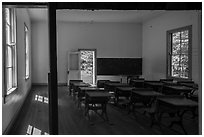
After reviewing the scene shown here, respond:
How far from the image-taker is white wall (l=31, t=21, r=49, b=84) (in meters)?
14.4

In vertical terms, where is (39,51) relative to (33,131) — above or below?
above

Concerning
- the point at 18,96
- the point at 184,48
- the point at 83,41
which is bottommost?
the point at 18,96

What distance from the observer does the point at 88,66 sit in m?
15.2

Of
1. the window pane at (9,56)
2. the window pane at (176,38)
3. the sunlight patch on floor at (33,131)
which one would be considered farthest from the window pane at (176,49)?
the sunlight patch on floor at (33,131)

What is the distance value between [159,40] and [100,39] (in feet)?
11.7

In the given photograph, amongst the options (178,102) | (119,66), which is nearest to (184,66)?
(119,66)

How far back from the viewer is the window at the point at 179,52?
32.6 ft

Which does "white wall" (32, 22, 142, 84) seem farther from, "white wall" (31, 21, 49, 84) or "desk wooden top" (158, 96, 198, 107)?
"desk wooden top" (158, 96, 198, 107)

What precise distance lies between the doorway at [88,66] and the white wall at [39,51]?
6.28 ft

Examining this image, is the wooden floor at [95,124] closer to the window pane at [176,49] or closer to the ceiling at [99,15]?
the window pane at [176,49]

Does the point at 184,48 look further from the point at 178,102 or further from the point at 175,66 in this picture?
the point at 178,102

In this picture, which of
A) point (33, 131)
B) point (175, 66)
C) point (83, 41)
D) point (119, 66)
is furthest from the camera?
point (83, 41)

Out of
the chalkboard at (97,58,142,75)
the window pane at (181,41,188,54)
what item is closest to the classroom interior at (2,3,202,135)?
the chalkboard at (97,58,142,75)

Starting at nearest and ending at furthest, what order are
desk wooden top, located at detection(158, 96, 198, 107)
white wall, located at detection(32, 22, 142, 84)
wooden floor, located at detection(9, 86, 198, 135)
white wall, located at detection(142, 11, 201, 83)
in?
1. desk wooden top, located at detection(158, 96, 198, 107)
2. wooden floor, located at detection(9, 86, 198, 135)
3. white wall, located at detection(142, 11, 201, 83)
4. white wall, located at detection(32, 22, 142, 84)
